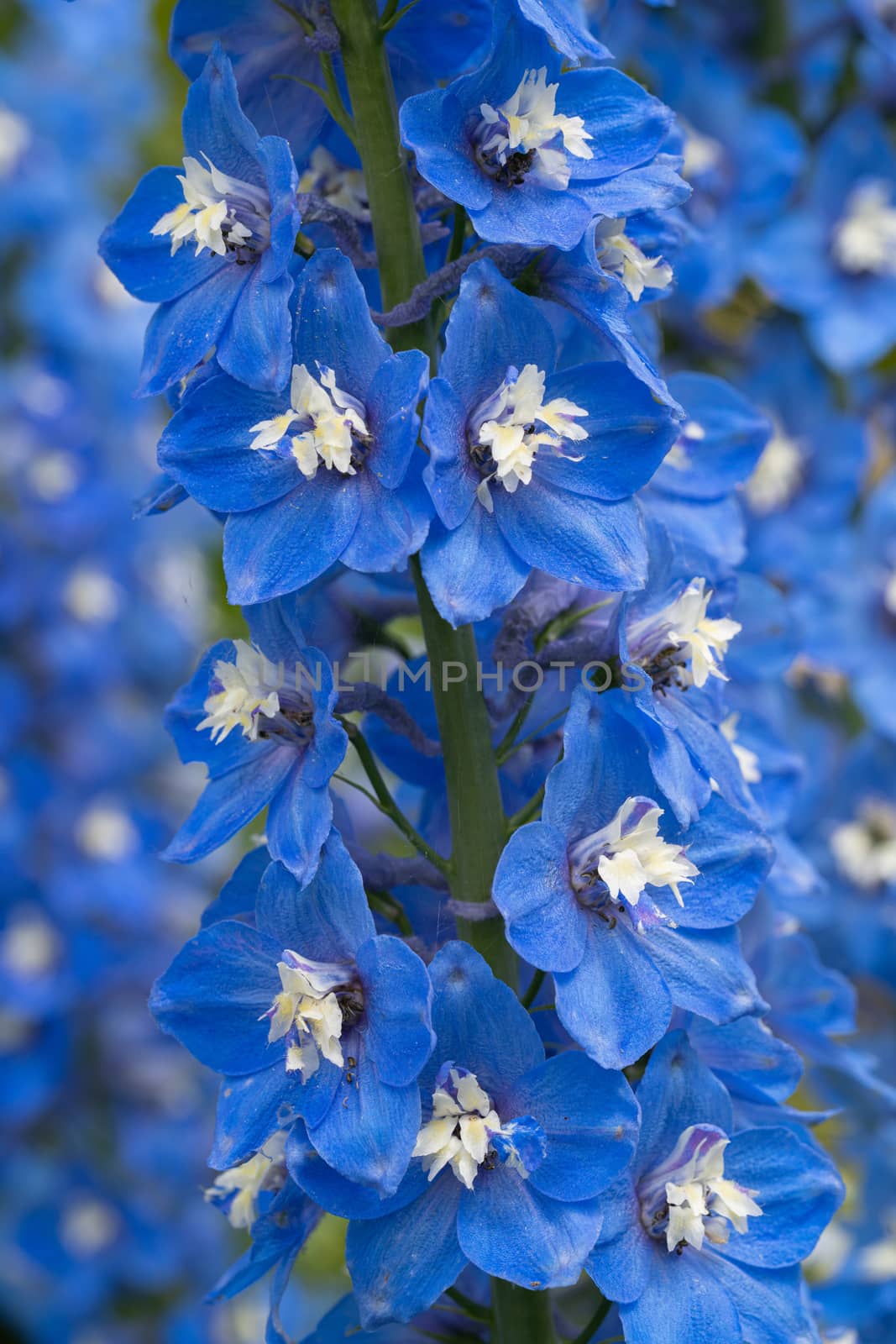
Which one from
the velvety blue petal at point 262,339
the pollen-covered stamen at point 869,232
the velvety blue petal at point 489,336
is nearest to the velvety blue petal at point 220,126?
the velvety blue petal at point 262,339

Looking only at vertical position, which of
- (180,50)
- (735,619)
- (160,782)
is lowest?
(160,782)

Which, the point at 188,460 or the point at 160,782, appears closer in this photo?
the point at 188,460

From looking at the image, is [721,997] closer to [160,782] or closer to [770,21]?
[770,21]

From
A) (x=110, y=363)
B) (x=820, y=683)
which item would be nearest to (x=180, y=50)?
(x=820, y=683)

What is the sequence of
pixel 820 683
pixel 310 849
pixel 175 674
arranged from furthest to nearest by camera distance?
pixel 175 674 → pixel 820 683 → pixel 310 849

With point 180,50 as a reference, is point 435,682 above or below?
below

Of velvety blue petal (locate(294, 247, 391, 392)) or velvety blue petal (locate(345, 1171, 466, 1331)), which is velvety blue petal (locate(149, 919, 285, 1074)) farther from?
velvety blue petal (locate(294, 247, 391, 392))

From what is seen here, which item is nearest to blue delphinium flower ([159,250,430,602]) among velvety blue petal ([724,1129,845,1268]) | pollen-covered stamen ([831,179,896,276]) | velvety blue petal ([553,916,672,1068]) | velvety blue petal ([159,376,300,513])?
velvety blue petal ([159,376,300,513])

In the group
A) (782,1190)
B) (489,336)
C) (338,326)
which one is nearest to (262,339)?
(338,326)
